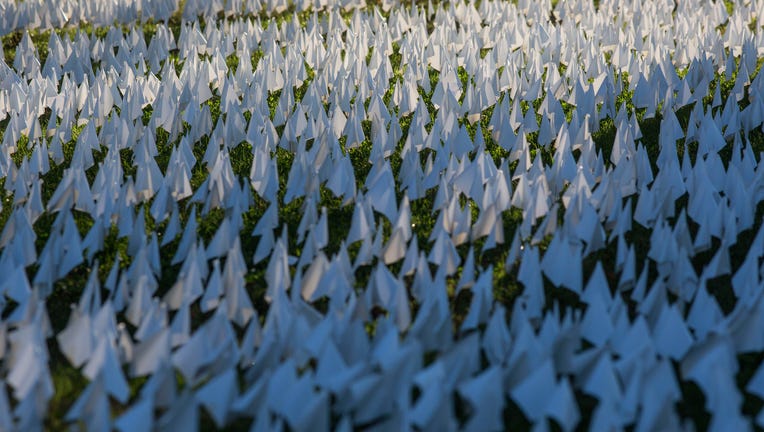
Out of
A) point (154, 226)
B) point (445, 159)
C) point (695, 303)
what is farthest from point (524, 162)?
point (154, 226)

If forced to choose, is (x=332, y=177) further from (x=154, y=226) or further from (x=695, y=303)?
(x=695, y=303)

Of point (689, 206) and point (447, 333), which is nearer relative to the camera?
point (447, 333)

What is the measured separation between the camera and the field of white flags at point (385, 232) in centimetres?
282

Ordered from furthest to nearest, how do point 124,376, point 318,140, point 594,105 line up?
point 594,105 < point 318,140 < point 124,376

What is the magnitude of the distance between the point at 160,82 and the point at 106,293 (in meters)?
2.37

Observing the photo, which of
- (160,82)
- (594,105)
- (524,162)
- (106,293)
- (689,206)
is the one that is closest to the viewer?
(106,293)

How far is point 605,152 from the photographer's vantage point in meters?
4.93

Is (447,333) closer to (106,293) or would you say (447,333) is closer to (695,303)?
(695,303)

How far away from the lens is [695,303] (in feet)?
10.5

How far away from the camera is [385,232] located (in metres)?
4.11

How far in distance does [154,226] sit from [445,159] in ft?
4.66

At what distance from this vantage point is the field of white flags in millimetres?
2824

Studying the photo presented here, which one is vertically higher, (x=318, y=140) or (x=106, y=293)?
(x=318, y=140)

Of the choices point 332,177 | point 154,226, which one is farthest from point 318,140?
point 154,226
